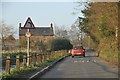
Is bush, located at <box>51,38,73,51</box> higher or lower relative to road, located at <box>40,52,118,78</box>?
higher

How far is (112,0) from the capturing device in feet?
90.0

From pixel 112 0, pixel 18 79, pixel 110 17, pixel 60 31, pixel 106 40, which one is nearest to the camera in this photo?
pixel 18 79

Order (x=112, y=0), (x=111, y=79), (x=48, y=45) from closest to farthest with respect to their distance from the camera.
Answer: (x=111, y=79)
(x=112, y=0)
(x=48, y=45)

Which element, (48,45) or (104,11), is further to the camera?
(48,45)

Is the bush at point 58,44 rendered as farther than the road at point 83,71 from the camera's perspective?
Yes

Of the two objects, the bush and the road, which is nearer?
the road

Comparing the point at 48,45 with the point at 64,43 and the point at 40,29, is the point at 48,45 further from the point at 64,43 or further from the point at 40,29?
the point at 40,29

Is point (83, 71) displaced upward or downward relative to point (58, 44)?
downward

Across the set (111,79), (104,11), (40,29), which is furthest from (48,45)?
(40,29)

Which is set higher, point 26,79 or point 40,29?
A: point 40,29

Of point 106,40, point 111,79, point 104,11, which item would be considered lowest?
point 111,79

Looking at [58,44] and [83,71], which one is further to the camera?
[58,44]

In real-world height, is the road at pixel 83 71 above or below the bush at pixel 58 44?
below

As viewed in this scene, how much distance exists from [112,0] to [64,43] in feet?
152
